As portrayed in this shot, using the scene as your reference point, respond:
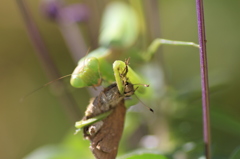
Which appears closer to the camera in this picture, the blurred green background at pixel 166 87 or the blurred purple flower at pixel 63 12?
the blurred green background at pixel 166 87

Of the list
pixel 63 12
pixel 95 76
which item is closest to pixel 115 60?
pixel 95 76

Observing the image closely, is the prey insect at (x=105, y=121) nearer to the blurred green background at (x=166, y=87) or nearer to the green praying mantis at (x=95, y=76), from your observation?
the green praying mantis at (x=95, y=76)

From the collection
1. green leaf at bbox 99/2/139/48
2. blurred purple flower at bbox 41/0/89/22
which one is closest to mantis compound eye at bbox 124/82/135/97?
green leaf at bbox 99/2/139/48

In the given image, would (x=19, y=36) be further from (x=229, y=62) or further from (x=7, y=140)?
(x=229, y=62)

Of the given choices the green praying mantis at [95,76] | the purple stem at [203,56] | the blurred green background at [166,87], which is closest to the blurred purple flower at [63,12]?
the blurred green background at [166,87]

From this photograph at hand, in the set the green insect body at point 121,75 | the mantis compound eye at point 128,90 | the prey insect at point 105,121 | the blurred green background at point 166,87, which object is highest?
the green insect body at point 121,75

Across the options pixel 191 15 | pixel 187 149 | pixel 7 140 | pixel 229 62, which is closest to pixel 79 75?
pixel 187 149

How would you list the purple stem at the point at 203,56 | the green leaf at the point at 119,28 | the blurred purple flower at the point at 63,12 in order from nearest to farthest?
the purple stem at the point at 203,56 → the green leaf at the point at 119,28 → the blurred purple flower at the point at 63,12
